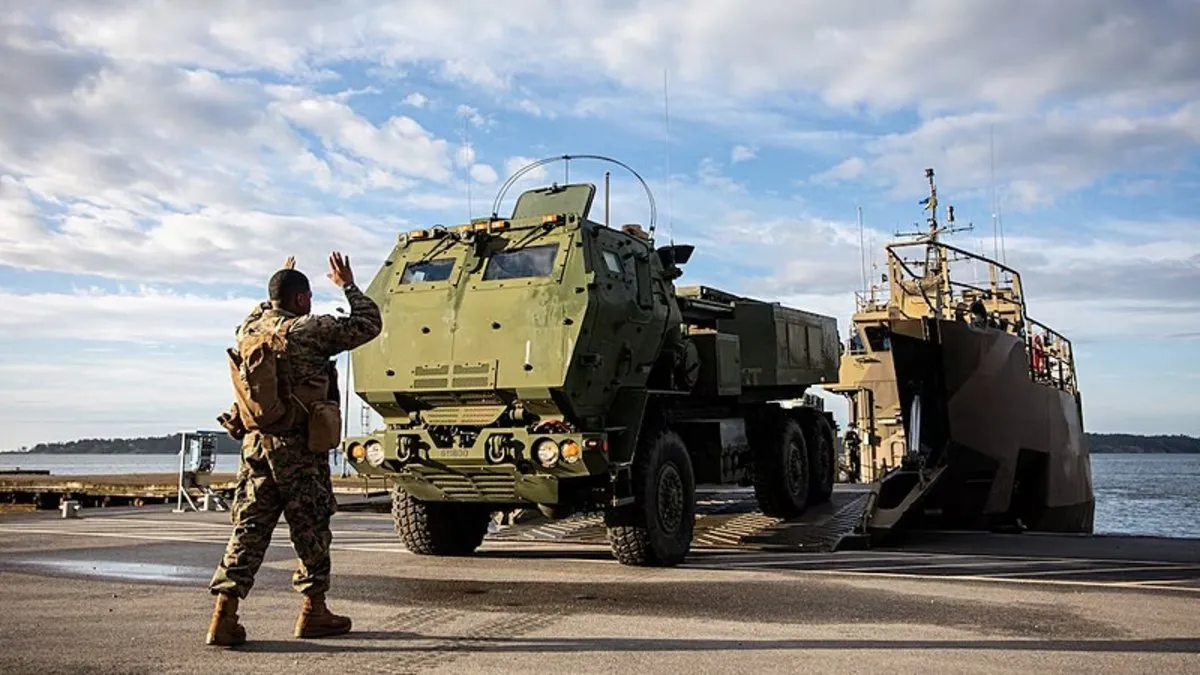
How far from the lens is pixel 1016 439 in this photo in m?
15.5

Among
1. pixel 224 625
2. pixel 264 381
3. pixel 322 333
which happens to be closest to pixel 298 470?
pixel 264 381

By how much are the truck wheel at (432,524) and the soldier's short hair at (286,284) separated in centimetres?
423

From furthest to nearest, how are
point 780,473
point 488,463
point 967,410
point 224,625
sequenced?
point 967,410 < point 780,473 < point 488,463 < point 224,625

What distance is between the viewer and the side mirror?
1006 cm

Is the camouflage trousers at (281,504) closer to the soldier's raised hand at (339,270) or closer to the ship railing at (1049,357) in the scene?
the soldier's raised hand at (339,270)

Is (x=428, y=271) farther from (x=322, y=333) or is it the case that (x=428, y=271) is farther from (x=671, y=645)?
(x=671, y=645)

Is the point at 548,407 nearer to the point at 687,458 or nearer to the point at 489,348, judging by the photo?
the point at 489,348

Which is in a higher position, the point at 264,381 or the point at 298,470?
the point at 264,381

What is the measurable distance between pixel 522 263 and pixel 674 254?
1642 mm

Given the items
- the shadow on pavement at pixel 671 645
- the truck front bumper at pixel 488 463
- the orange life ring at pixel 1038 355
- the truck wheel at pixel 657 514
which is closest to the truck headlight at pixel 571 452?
the truck front bumper at pixel 488 463

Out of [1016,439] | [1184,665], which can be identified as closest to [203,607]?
[1184,665]

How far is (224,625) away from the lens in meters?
5.00

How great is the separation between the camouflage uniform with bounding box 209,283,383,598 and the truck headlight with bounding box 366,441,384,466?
11.4 ft

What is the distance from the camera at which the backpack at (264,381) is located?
16.8ft
